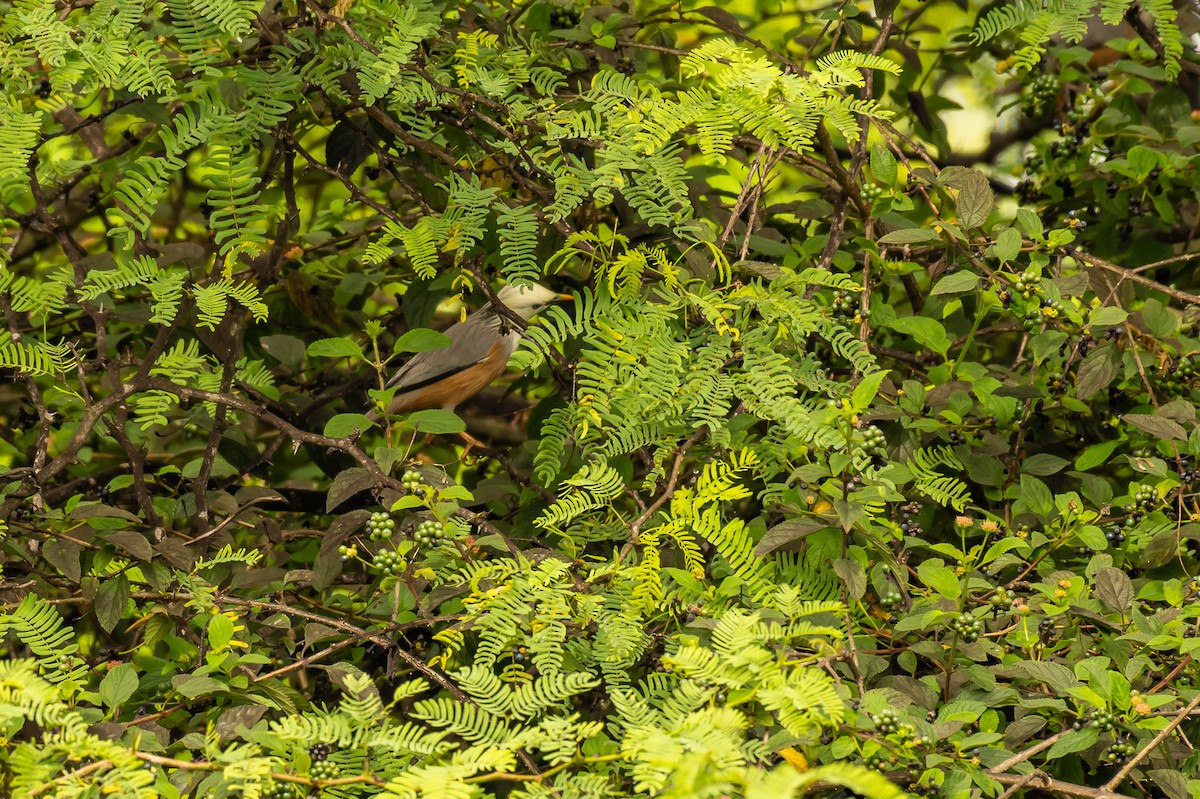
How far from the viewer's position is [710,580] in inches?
97.4

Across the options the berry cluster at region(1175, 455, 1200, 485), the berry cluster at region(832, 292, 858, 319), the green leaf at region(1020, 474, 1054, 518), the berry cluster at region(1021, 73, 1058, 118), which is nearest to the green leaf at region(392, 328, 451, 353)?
the berry cluster at region(832, 292, 858, 319)

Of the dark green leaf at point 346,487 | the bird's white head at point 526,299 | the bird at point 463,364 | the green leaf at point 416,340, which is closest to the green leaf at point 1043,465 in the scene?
the green leaf at point 416,340

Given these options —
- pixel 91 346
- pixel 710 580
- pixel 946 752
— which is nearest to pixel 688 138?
pixel 710 580

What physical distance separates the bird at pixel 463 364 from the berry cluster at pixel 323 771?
2.47 m

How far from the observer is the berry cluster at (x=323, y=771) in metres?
1.88

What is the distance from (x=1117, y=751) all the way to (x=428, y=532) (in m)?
1.40

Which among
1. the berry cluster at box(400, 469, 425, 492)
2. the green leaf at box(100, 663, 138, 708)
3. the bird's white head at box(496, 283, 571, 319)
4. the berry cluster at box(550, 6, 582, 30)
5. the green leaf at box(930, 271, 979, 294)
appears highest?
the berry cluster at box(550, 6, 582, 30)

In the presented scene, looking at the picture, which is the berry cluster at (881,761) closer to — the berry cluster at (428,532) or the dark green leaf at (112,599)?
the berry cluster at (428,532)

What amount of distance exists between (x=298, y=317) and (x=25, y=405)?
88cm

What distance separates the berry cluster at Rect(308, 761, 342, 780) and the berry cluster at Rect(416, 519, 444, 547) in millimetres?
508

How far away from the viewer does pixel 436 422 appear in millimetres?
2596

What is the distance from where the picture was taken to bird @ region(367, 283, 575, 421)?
430cm

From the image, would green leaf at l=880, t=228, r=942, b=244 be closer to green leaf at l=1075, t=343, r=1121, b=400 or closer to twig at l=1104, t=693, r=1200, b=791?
green leaf at l=1075, t=343, r=1121, b=400

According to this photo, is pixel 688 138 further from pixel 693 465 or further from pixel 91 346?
pixel 91 346
